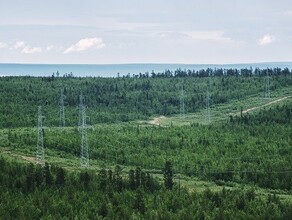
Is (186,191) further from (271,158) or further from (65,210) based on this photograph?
(271,158)

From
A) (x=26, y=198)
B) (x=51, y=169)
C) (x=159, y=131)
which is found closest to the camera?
(x=26, y=198)

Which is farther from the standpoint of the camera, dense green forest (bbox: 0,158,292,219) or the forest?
the forest

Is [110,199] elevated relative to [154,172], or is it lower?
elevated

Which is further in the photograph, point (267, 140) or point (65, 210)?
point (267, 140)

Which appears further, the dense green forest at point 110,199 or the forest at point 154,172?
the forest at point 154,172

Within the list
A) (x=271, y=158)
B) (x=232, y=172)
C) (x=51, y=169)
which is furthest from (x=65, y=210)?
(x=271, y=158)

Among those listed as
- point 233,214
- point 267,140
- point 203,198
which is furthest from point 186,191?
point 267,140

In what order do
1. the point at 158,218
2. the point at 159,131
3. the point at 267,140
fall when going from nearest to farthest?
the point at 158,218 < the point at 267,140 < the point at 159,131

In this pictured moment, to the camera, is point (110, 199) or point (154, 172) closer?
point (110, 199)

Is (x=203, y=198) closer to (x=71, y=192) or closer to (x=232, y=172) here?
(x=71, y=192)
